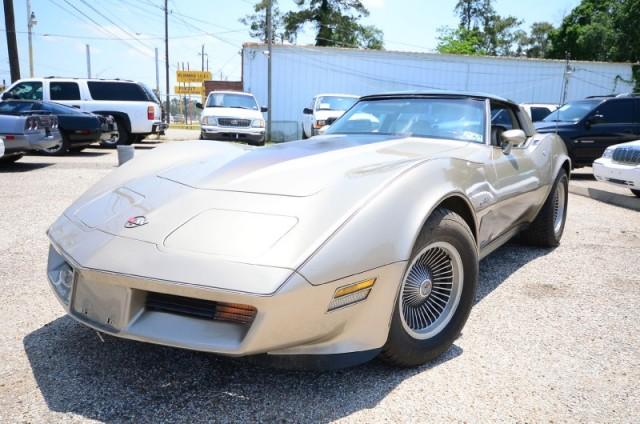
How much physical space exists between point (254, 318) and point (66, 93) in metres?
13.3

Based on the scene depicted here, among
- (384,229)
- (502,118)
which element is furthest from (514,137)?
(384,229)

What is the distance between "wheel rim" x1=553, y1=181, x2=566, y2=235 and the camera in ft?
14.6

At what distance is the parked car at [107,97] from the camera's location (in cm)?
1248

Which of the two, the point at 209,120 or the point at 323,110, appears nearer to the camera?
the point at 209,120

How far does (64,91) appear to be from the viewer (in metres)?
12.7

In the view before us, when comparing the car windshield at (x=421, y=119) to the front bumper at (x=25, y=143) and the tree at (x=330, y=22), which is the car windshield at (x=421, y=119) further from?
the tree at (x=330, y=22)

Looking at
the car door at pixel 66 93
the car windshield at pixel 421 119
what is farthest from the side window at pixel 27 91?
the car windshield at pixel 421 119

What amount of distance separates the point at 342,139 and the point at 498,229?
3.93 feet

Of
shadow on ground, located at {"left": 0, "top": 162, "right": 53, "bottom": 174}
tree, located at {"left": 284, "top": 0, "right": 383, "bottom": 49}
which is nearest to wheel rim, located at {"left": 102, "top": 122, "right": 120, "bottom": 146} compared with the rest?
shadow on ground, located at {"left": 0, "top": 162, "right": 53, "bottom": 174}

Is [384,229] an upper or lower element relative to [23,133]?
upper

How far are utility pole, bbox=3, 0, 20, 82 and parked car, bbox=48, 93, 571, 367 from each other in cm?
1750

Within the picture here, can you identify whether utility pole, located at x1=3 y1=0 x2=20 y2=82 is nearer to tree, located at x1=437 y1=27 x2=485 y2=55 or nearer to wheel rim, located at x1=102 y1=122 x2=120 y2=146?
wheel rim, located at x1=102 y1=122 x2=120 y2=146

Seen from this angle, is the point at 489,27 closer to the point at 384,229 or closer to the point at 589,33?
the point at 589,33

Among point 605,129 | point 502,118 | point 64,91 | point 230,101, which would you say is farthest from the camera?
point 230,101
